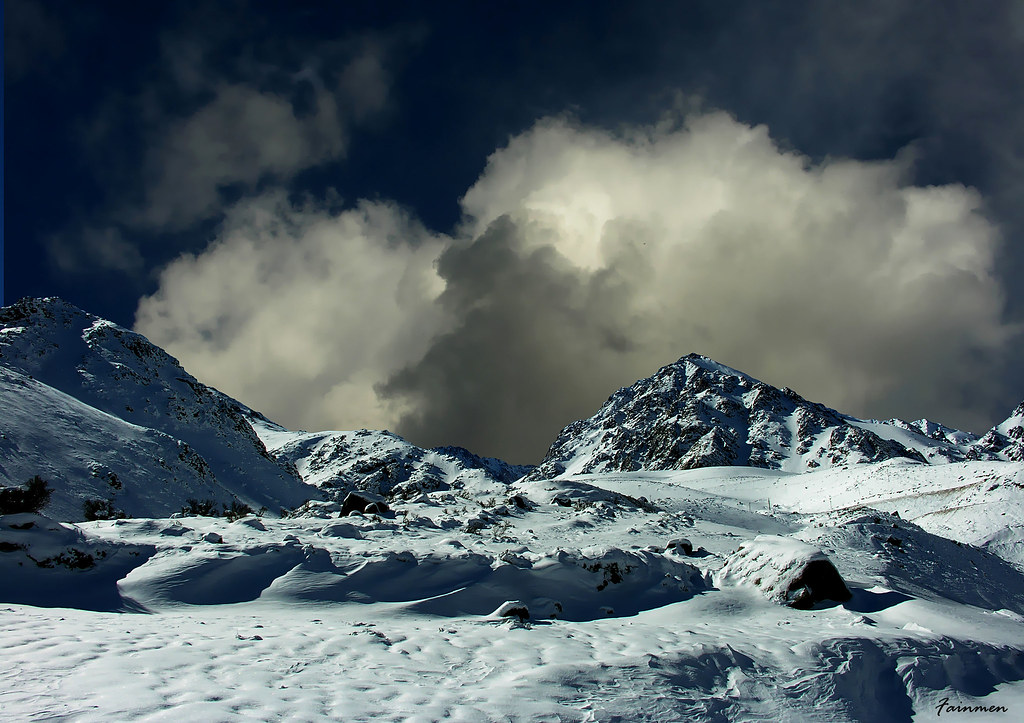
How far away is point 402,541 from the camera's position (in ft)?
48.1

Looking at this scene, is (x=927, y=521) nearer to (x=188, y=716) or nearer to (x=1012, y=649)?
(x=1012, y=649)

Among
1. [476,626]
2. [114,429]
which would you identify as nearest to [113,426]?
[114,429]

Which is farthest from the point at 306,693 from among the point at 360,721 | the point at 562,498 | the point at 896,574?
the point at 562,498

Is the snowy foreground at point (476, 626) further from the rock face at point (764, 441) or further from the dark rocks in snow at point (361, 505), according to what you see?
the rock face at point (764, 441)

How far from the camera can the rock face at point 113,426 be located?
32125 mm

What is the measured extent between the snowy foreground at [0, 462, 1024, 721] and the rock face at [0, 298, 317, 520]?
21524 millimetres

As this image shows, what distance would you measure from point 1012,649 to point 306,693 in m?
11.4

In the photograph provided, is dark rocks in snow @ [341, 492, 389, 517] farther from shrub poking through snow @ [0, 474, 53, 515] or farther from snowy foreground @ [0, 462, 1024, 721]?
shrub poking through snow @ [0, 474, 53, 515]

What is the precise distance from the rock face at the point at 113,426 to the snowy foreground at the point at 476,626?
21524mm

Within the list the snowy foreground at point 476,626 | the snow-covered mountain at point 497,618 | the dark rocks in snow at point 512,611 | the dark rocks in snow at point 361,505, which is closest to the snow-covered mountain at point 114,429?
the snow-covered mountain at point 497,618

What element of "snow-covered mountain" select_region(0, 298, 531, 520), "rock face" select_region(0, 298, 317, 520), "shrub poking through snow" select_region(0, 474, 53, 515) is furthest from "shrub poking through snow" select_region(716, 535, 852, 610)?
"rock face" select_region(0, 298, 317, 520)

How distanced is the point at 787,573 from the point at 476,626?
7219 millimetres

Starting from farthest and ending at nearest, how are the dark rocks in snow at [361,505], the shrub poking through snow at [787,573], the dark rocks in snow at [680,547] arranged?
the dark rocks in snow at [361,505]
the dark rocks in snow at [680,547]
the shrub poking through snow at [787,573]

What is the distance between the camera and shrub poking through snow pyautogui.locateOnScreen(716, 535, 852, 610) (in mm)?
12083
